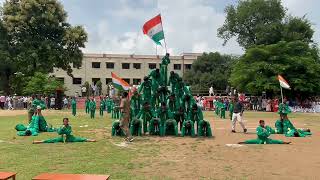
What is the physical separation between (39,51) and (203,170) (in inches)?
1735

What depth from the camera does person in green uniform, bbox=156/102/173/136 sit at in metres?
19.4

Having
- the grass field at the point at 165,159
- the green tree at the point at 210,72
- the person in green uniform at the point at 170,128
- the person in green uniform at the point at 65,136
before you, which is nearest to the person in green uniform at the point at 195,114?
the person in green uniform at the point at 170,128

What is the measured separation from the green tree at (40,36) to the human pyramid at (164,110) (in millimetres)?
33467

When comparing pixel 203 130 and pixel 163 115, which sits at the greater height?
pixel 163 115

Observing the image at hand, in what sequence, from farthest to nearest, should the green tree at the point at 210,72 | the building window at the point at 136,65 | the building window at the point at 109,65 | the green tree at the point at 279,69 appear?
the building window at the point at 136,65 → the building window at the point at 109,65 → the green tree at the point at 210,72 → the green tree at the point at 279,69

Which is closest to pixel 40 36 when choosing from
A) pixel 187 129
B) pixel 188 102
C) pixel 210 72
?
pixel 210 72

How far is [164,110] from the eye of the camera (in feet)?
63.7

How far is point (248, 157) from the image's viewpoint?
1316 cm

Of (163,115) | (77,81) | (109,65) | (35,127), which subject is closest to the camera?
(163,115)

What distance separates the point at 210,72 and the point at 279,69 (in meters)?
23.6

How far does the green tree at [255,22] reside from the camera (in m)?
60.6

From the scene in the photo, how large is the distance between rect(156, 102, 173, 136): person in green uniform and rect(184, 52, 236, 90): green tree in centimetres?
5148

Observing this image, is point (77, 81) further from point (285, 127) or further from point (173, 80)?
point (285, 127)

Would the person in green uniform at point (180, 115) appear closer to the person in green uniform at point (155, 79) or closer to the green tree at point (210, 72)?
the person in green uniform at point (155, 79)
